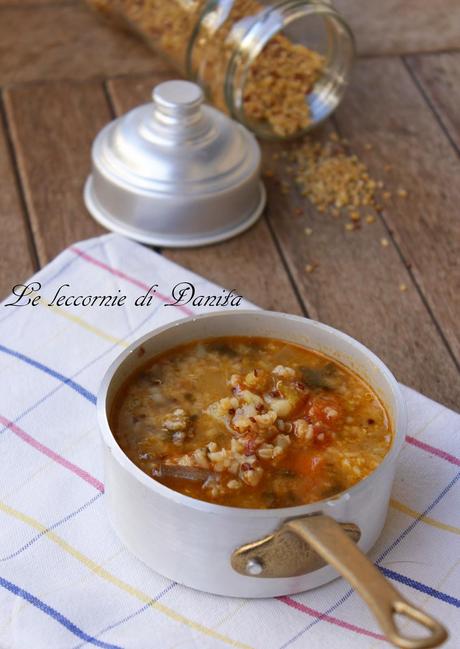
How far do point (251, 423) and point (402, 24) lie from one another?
5.07 feet

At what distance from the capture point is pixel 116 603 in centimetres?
104

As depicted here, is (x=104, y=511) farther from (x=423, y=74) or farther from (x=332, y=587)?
(x=423, y=74)

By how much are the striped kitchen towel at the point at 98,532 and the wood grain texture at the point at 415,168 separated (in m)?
0.37

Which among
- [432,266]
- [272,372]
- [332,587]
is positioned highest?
[272,372]

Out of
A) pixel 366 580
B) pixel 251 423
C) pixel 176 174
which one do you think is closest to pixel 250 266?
pixel 176 174

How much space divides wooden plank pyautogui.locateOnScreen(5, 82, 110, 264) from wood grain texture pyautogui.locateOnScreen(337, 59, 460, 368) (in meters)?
0.52

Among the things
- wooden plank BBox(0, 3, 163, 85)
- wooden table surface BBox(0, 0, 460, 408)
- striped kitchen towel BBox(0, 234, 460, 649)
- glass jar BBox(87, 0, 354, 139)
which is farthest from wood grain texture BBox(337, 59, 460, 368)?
wooden plank BBox(0, 3, 163, 85)

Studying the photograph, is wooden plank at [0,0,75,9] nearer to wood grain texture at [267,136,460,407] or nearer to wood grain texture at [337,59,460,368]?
wood grain texture at [337,59,460,368]

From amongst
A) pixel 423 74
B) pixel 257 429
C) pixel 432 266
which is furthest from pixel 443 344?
pixel 423 74

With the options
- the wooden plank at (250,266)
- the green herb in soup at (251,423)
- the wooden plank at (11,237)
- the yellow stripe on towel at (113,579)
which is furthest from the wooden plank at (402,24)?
the yellow stripe on towel at (113,579)

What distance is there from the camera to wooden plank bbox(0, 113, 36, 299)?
1569 mm

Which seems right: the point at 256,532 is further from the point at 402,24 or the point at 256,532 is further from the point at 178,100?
the point at 402,24

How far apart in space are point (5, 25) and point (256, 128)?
0.74 m

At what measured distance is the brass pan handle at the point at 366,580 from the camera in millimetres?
825
